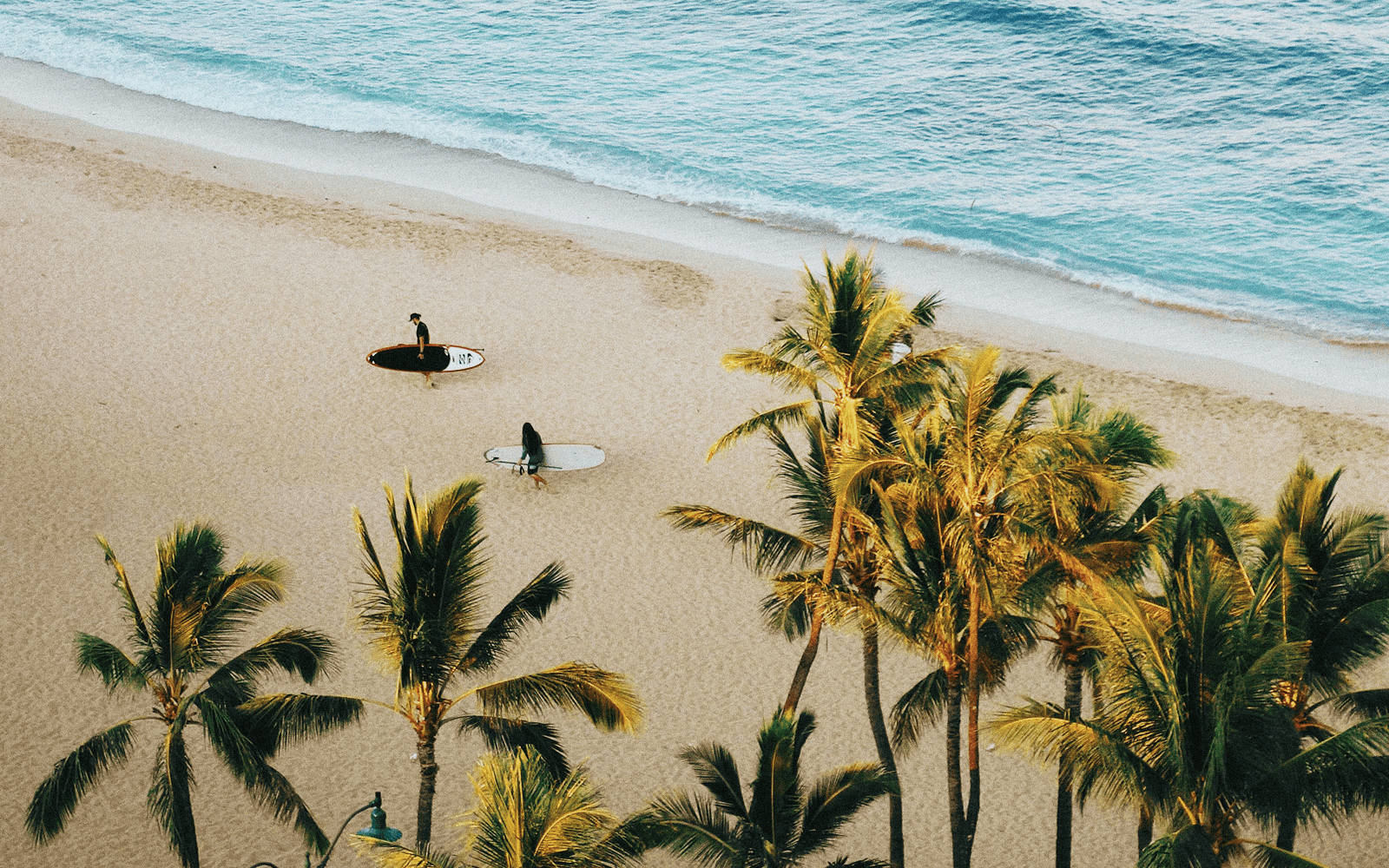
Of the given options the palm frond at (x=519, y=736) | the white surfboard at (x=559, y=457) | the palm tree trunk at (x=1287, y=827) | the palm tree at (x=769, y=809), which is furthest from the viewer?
the white surfboard at (x=559, y=457)

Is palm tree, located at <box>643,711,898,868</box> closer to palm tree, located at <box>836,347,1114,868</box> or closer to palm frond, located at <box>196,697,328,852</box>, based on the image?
palm tree, located at <box>836,347,1114,868</box>

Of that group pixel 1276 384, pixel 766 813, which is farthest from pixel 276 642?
pixel 1276 384

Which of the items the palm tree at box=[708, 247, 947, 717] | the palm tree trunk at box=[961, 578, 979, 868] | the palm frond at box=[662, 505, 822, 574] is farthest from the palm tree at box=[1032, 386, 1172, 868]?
the palm frond at box=[662, 505, 822, 574]

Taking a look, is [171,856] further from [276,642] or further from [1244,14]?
[1244,14]

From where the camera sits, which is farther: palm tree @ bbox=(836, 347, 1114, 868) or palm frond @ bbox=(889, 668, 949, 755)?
palm frond @ bbox=(889, 668, 949, 755)

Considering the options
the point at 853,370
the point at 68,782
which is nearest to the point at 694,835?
the point at 853,370

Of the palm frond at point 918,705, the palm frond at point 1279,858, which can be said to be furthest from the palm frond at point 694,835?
the palm frond at point 1279,858

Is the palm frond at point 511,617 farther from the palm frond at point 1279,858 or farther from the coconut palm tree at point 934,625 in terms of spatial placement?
the palm frond at point 1279,858
